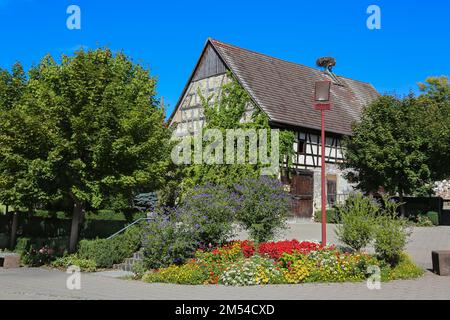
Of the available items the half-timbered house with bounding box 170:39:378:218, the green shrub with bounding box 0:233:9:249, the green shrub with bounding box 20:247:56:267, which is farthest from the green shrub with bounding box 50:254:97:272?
the half-timbered house with bounding box 170:39:378:218

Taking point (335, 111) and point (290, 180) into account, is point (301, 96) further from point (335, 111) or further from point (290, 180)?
point (290, 180)

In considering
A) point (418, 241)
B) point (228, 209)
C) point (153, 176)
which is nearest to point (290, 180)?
point (418, 241)

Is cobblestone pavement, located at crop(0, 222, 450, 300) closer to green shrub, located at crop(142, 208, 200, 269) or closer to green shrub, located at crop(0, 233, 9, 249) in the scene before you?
green shrub, located at crop(142, 208, 200, 269)

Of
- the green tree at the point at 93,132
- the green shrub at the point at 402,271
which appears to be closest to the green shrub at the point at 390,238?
the green shrub at the point at 402,271

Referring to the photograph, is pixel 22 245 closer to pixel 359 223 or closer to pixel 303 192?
pixel 359 223

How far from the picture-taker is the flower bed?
10.3 metres

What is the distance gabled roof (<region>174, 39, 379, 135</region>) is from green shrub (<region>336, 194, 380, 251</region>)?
44.7 ft

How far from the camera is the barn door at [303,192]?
2633 centimetres

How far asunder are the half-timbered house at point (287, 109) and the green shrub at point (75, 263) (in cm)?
1328

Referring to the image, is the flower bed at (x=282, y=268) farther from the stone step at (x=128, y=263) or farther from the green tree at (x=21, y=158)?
the green tree at (x=21, y=158)

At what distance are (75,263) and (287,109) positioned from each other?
53.3 ft

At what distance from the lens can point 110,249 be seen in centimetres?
1405

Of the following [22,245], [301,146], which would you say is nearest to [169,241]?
[22,245]
